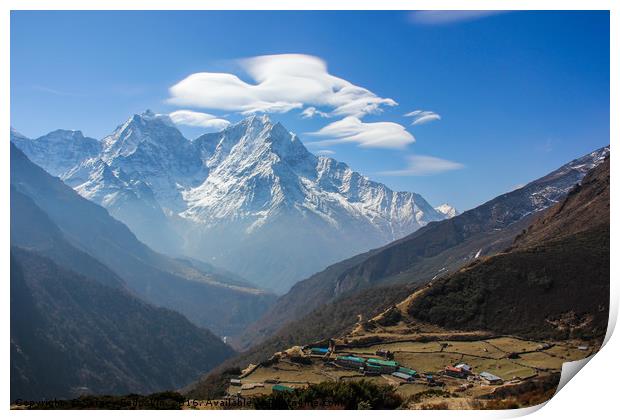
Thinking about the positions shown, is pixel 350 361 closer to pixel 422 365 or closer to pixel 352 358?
pixel 352 358

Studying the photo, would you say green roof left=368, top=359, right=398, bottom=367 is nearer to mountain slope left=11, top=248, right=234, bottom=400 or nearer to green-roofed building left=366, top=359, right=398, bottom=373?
green-roofed building left=366, top=359, right=398, bottom=373

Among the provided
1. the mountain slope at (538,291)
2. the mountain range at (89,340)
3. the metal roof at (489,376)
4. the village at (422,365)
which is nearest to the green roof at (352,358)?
the village at (422,365)

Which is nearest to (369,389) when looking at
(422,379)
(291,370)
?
(422,379)

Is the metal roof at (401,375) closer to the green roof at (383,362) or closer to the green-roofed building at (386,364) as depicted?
the green-roofed building at (386,364)

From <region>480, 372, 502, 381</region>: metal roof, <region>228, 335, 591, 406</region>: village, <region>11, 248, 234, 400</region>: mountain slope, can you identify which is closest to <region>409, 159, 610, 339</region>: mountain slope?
<region>228, 335, 591, 406</region>: village

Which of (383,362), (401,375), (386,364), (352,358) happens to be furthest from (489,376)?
(352,358)
